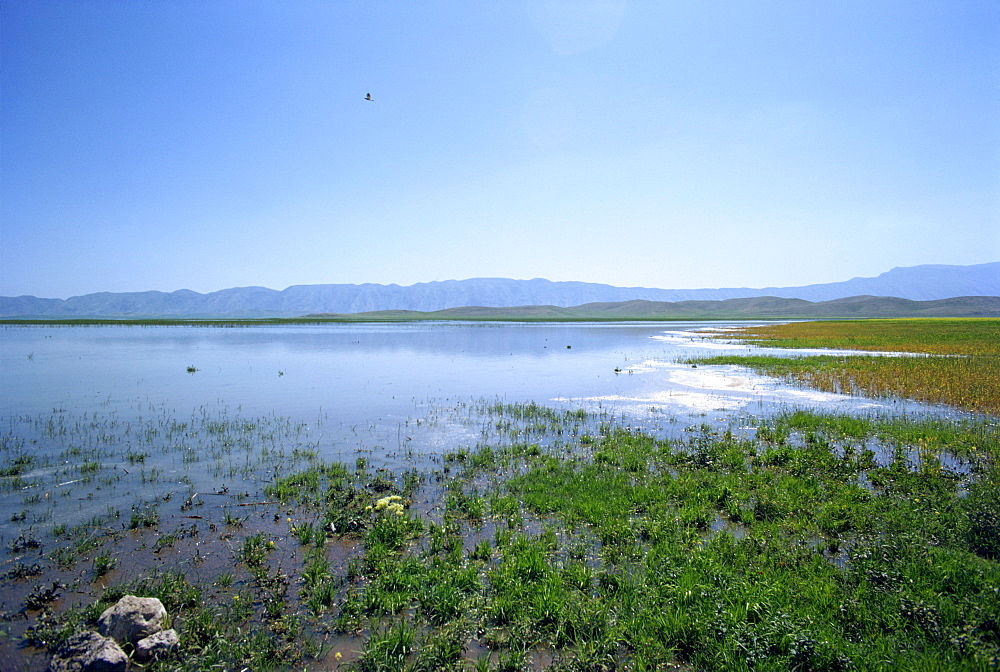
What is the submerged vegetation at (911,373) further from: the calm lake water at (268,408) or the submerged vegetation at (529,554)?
the submerged vegetation at (529,554)

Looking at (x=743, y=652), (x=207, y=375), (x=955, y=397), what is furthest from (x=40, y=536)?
(x=955, y=397)

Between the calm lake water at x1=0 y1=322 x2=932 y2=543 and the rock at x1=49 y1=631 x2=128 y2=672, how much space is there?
19.4 feet

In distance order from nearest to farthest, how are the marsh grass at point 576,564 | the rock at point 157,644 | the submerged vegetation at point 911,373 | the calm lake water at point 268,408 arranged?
the rock at point 157,644
the marsh grass at point 576,564
the calm lake water at point 268,408
the submerged vegetation at point 911,373

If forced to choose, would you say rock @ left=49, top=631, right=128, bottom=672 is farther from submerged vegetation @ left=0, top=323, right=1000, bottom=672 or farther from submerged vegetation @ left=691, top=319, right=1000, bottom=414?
submerged vegetation @ left=691, top=319, right=1000, bottom=414

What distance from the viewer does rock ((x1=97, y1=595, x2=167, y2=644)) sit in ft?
20.9

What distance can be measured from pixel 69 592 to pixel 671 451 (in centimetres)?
1481

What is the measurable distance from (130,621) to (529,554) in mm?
5915

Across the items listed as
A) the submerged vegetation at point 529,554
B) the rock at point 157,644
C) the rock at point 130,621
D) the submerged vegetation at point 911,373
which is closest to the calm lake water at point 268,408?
the submerged vegetation at point 529,554

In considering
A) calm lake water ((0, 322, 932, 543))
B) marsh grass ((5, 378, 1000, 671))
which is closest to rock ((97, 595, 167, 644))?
marsh grass ((5, 378, 1000, 671))

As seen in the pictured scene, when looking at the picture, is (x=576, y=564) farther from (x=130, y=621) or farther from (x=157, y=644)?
(x=130, y=621)

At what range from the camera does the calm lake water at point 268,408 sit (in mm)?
13805

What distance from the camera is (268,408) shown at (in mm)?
23234

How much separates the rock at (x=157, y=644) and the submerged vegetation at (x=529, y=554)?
0.18 meters

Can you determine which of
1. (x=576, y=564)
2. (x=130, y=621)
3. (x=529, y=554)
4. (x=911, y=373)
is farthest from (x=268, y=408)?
(x=911, y=373)
